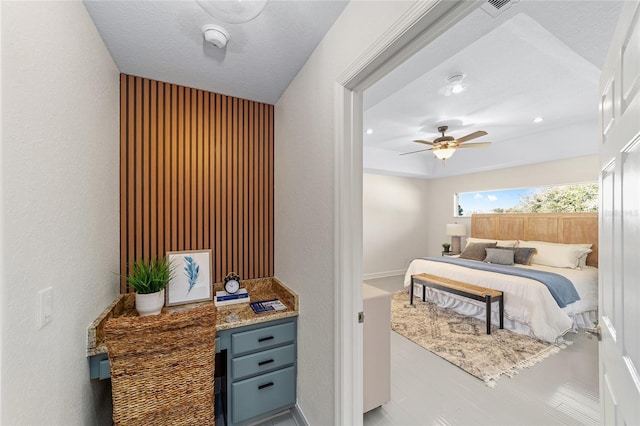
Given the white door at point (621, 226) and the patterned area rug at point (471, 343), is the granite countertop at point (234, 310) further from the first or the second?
the patterned area rug at point (471, 343)

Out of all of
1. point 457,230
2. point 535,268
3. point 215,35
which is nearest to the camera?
point 215,35

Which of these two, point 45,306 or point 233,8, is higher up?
point 233,8

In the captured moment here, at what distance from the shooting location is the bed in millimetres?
2928

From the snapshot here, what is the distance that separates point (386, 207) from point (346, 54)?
16.0 feet

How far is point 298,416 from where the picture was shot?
177 cm

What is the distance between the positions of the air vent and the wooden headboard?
4.35 m

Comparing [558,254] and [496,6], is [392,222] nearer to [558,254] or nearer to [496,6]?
[558,254]

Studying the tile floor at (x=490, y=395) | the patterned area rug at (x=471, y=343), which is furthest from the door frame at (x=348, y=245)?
the patterned area rug at (x=471, y=343)

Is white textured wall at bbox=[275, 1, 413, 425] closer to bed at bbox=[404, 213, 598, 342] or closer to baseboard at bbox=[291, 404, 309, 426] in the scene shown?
baseboard at bbox=[291, 404, 309, 426]

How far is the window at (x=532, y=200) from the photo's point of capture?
4.10 m

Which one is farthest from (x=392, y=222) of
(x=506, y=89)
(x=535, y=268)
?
(x=506, y=89)

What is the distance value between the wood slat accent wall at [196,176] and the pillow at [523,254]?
164 inches

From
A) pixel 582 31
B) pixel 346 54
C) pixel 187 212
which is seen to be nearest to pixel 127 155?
pixel 187 212

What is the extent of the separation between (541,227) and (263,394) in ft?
17.3
